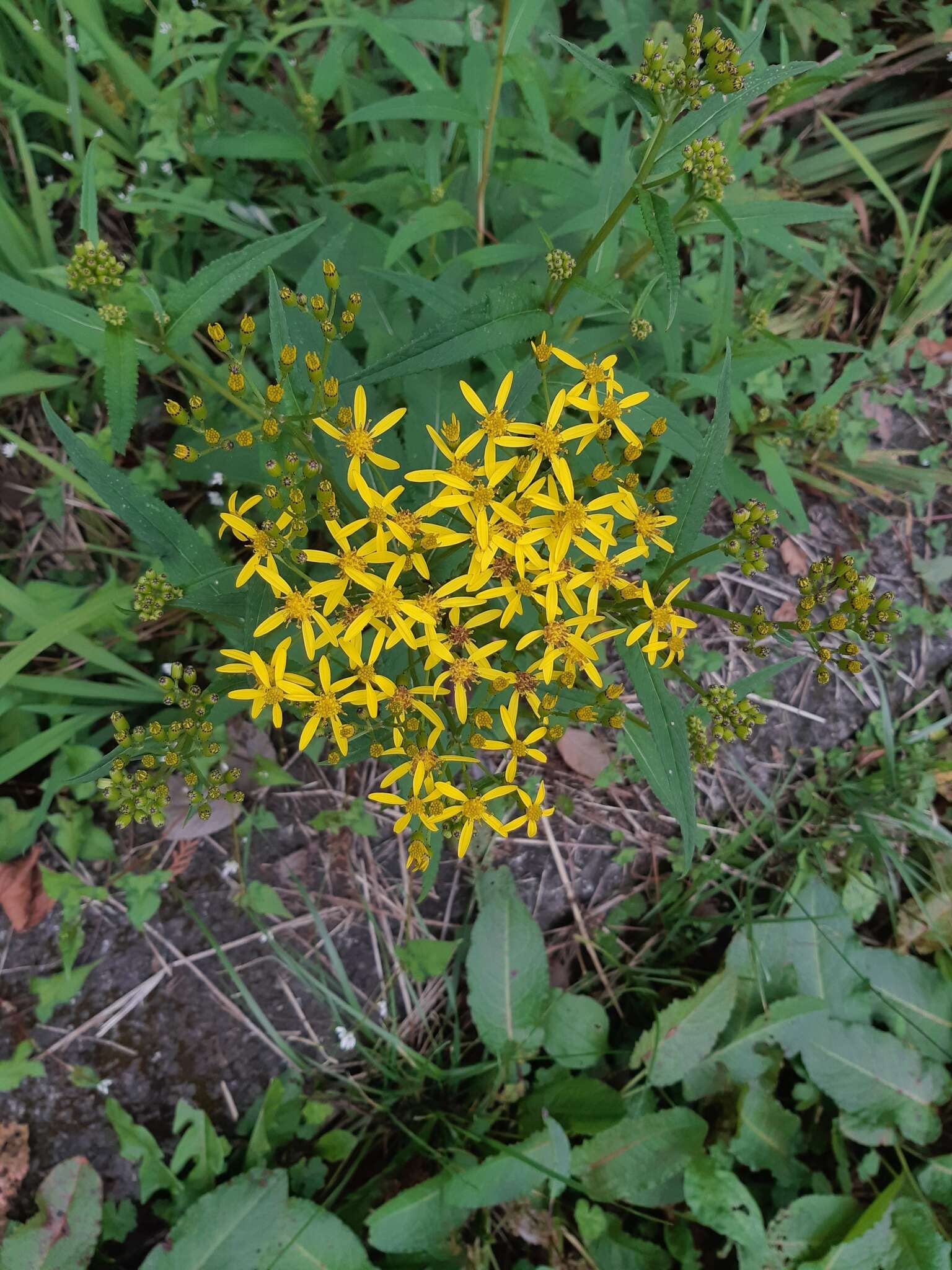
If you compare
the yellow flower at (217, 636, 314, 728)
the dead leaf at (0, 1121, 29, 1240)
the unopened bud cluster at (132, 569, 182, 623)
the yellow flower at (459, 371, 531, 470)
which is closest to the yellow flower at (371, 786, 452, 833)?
the yellow flower at (217, 636, 314, 728)

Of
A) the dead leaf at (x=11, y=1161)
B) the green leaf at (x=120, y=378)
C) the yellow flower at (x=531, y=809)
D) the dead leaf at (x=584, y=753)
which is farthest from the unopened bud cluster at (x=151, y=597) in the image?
the dead leaf at (x=11, y=1161)

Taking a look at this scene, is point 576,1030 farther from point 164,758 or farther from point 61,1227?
point 164,758

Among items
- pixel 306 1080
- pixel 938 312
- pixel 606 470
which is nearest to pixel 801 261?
pixel 606 470

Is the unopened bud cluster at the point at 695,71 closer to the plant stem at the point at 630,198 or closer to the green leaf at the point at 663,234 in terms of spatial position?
the plant stem at the point at 630,198

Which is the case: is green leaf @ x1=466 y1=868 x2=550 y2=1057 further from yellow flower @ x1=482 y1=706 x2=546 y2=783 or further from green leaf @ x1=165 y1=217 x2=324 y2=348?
green leaf @ x1=165 y1=217 x2=324 y2=348

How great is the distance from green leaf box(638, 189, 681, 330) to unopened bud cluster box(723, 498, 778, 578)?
2.24 ft

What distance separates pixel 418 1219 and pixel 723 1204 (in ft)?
4.61

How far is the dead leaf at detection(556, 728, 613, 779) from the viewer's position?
4473 mm

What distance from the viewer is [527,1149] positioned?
3.73m

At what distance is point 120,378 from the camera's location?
265 centimetres

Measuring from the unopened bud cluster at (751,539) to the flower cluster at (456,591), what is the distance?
252mm

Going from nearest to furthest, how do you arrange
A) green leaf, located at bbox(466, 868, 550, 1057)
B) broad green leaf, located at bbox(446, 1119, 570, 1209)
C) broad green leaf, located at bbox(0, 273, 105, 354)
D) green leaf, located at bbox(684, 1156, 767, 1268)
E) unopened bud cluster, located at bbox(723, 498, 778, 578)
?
unopened bud cluster, located at bbox(723, 498, 778, 578), broad green leaf, located at bbox(0, 273, 105, 354), broad green leaf, located at bbox(446, 1119, 570, 1209), green leaf, located at bbox(684, 1156, 767, 1268), green leaf, located at bbox(466, 868, 550, 1057)

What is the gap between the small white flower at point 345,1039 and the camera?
4.02m

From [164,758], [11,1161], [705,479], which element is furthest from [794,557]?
[11,1161]
